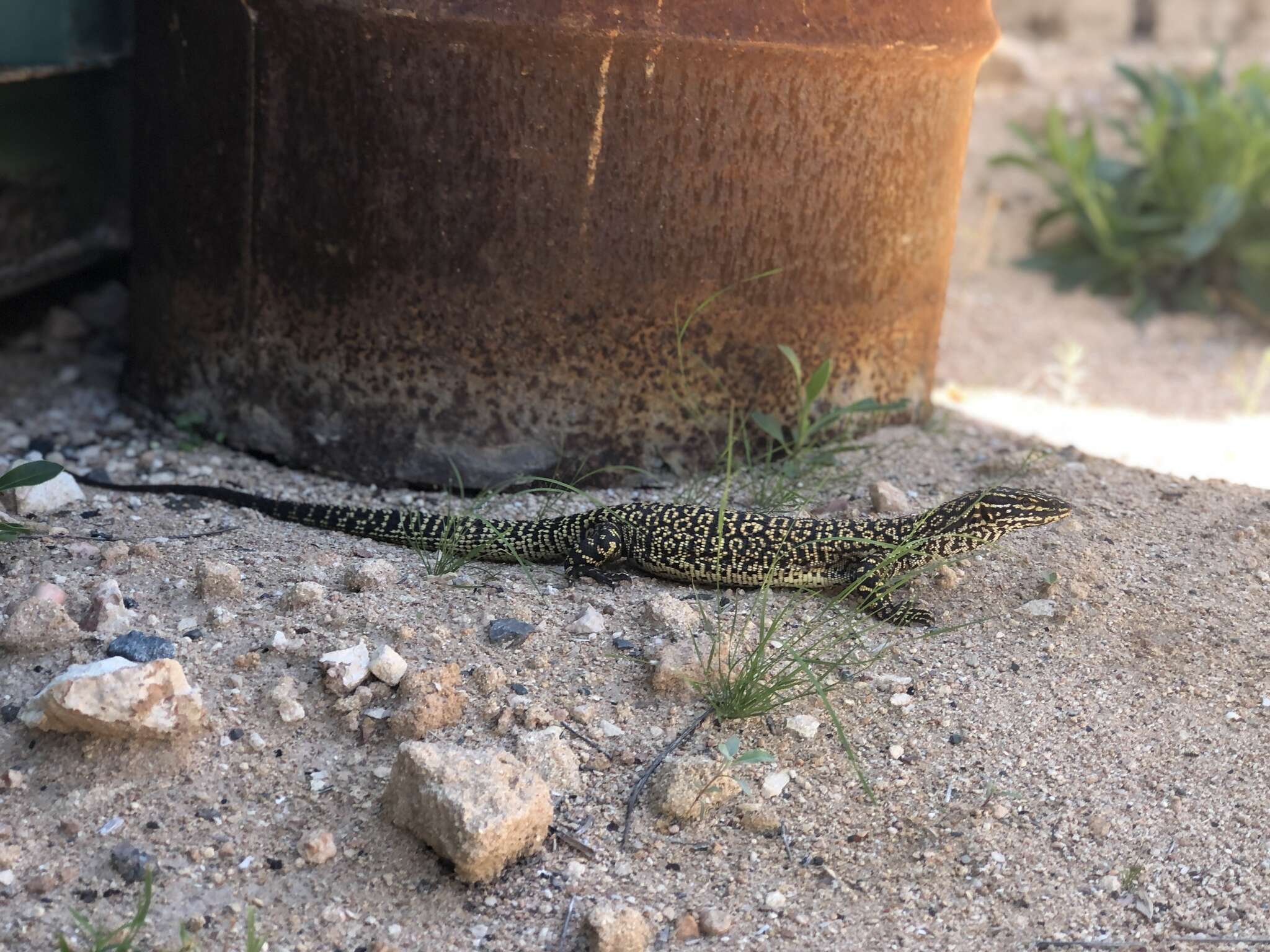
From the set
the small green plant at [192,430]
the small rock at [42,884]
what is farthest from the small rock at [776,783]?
the small green plant at [192,430]

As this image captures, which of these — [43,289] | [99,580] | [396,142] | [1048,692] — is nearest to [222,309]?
[396,142]

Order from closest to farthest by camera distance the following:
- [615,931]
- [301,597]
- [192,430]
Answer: [615,931], [301,597], [192,430]

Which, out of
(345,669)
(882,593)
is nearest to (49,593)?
(345,669)

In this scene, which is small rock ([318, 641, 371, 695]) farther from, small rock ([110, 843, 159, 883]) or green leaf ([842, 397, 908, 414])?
green leaf ([842, 397, 908, 414])

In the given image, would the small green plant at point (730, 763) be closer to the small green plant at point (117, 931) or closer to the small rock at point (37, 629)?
the small green plant at point (117, 931)

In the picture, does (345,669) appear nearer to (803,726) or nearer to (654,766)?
(654,766)
